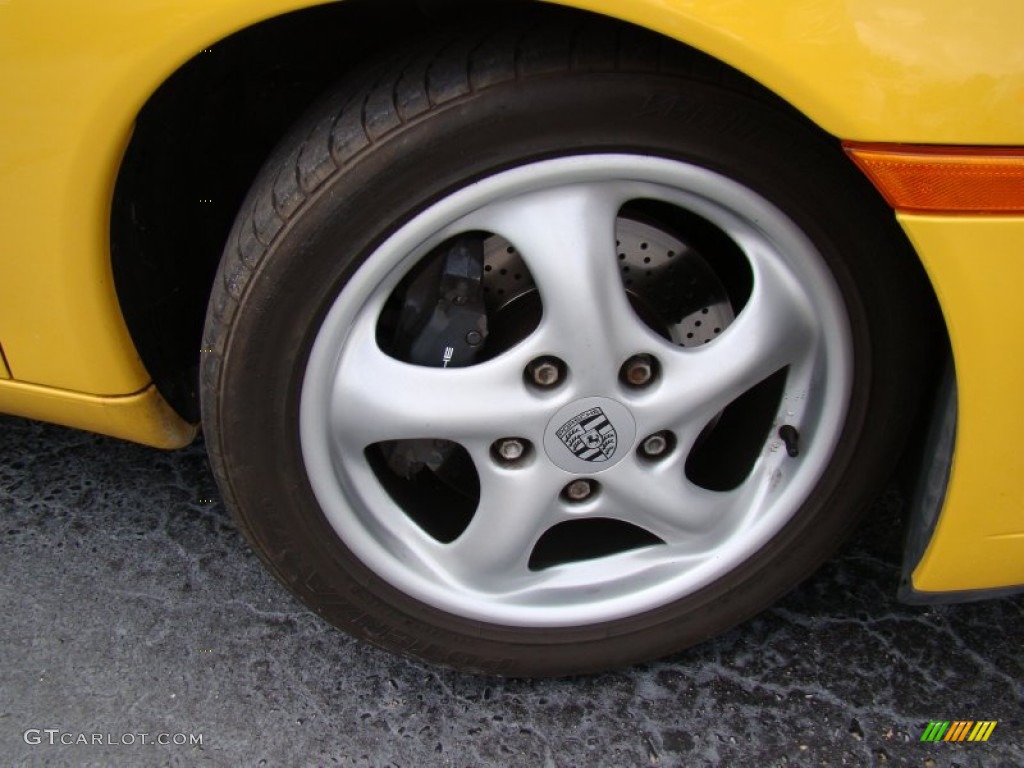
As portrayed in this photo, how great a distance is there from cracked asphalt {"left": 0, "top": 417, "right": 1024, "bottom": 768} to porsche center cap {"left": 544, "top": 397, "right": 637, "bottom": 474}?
44cm

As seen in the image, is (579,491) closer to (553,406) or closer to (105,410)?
(553,406)

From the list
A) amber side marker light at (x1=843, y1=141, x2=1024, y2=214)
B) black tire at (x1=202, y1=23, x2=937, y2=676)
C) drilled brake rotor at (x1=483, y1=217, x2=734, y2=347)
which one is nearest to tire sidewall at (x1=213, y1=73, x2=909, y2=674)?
black tire at (x1=202, y1=23, x2=937, y2=676)

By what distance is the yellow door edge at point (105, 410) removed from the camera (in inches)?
55.4

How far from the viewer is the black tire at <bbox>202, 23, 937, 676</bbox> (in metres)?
1.11

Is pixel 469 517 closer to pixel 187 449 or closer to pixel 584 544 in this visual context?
pixel 584 544

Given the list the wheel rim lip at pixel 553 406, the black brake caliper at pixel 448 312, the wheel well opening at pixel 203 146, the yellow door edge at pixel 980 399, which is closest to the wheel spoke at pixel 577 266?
the wheel rim lip at pixel 553 406

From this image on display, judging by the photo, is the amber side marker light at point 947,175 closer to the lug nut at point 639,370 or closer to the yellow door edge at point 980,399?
the yellow door edge at point 980,399

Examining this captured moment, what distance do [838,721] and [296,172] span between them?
3.70 feet

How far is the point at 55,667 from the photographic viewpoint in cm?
157

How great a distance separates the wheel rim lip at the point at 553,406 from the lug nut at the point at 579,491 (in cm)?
16

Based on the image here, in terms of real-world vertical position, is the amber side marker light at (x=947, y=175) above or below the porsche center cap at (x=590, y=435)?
above

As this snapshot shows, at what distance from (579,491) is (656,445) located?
0.13 m

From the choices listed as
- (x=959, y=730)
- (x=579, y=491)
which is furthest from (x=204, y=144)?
(x=959, y=730)

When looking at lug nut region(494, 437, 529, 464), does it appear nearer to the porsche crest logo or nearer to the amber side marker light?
the porsche crest logo
